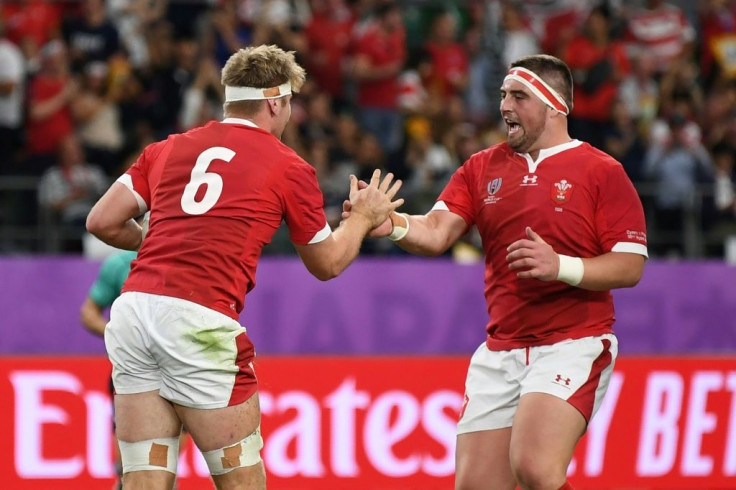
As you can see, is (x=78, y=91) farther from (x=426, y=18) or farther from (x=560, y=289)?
(x=560, y=289)

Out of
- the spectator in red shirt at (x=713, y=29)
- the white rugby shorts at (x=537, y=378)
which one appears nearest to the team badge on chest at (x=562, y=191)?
the white rugby shorts at (x=537, y=378)

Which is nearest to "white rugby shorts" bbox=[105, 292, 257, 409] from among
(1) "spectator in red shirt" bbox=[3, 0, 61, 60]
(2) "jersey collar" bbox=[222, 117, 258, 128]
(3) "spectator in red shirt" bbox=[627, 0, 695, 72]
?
(2) "jersey collar" bbox=[222, 117, 258, 128]

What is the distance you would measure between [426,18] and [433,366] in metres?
7.25

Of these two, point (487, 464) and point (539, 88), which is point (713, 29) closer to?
point (539, 88)

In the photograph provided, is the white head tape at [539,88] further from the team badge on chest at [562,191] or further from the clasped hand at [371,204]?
the clasped hand at [371,204]

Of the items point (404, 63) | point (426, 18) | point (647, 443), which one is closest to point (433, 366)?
point (647, 443)

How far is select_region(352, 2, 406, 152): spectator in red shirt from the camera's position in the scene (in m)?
14.9

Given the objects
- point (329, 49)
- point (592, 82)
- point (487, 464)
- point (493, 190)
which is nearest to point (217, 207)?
point (493, 190)

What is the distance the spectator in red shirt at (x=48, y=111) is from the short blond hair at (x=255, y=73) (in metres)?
7.39

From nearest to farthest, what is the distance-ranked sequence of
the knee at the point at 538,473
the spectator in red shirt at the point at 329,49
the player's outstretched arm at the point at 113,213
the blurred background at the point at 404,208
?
the player's outstretched arm at the point at 113,213 → the knee at the point at 538,473 → the blurred background at the point at 404,208 → the spectator in red shirt at the point at 329,49

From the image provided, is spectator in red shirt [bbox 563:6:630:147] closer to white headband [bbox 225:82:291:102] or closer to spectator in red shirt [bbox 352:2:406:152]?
spectator in red shirt [bbox 352:2:406:152]

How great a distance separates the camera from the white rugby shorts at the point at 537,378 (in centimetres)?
645

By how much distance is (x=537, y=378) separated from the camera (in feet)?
21.2

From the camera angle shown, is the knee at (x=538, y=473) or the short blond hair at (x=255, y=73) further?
the knee at (x=538, y=473)
